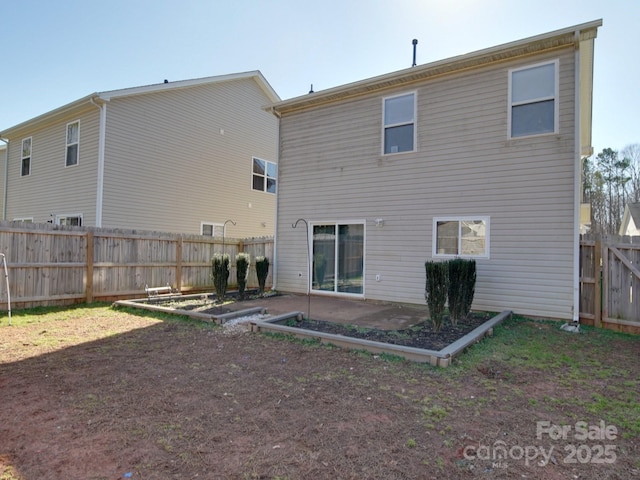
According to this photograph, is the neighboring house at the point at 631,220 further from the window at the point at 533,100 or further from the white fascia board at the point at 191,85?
the white fascia board at the point at 191,85

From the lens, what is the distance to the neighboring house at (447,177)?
22.9 feet

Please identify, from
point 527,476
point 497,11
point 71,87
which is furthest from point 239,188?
point 527,476

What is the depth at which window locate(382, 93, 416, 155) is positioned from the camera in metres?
8.71

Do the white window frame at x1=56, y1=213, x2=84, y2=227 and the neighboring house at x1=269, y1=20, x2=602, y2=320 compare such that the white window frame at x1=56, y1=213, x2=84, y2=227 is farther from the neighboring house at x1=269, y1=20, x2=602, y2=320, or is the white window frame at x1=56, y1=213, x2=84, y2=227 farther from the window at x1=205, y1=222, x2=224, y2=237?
the neighboring house at x1=269, y1=20, x2=602, y2=320

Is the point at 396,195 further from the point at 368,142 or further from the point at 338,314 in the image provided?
the point at 338,314

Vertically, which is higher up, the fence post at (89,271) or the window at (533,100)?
the window at (533,100)

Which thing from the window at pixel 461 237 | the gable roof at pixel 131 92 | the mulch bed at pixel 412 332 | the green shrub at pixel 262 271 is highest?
the gable roof at pixel 131 92

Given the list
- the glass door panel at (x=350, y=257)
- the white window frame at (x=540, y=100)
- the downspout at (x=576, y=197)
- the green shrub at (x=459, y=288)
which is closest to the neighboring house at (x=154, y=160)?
the glass door panel at (x=350, y=257)

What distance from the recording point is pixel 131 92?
11398 mm

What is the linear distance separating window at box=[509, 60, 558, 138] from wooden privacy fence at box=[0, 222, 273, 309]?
285 inches

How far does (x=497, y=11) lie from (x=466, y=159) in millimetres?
3441

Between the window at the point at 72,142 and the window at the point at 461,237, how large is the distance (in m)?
11.6

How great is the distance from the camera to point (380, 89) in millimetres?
9062

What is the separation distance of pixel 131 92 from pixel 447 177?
9.90m
